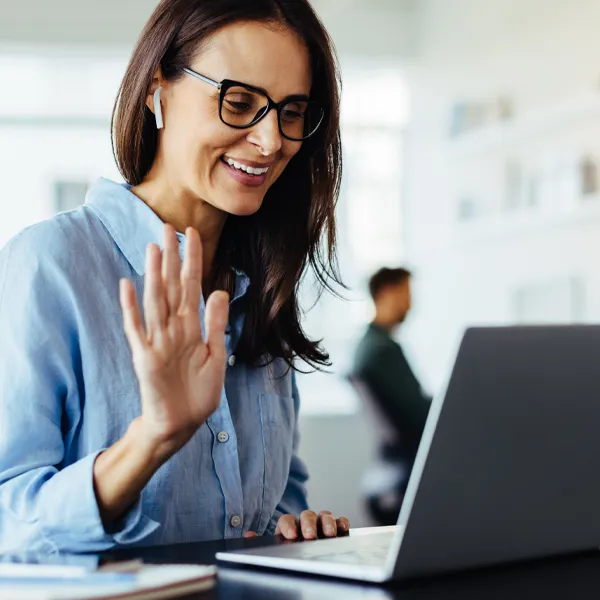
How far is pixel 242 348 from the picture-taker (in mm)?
1649

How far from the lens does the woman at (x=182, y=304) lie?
3.68 ft

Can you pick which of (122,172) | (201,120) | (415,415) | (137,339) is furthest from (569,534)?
(415,415)

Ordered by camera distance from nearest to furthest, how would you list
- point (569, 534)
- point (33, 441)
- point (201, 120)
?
point (569, 534) → point (33, 441) → point (201, 120)

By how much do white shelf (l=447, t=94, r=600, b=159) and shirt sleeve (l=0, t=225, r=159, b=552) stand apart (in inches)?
156

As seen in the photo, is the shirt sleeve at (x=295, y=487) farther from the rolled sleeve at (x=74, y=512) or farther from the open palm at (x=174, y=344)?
the open palm at (x=174, y=344)

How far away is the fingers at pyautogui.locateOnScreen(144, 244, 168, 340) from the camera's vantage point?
1057mm

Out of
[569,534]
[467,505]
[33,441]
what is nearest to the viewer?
[467,505]

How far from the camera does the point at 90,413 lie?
138 cm

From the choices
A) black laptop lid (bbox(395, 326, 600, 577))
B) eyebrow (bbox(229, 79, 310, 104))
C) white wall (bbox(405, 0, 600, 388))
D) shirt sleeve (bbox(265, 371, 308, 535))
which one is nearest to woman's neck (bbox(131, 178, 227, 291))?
eyebrow (bbox(229, 79, 310, 104))

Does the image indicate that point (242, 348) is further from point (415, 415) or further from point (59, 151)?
point (59, 151)

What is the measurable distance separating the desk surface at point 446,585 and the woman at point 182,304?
18 cm

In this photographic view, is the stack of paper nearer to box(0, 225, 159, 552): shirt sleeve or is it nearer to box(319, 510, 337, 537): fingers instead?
box(0, 225, 159, 552): shirt sleeve

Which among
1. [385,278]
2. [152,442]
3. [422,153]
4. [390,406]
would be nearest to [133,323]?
[152,442]

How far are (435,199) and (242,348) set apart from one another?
16.4ft
